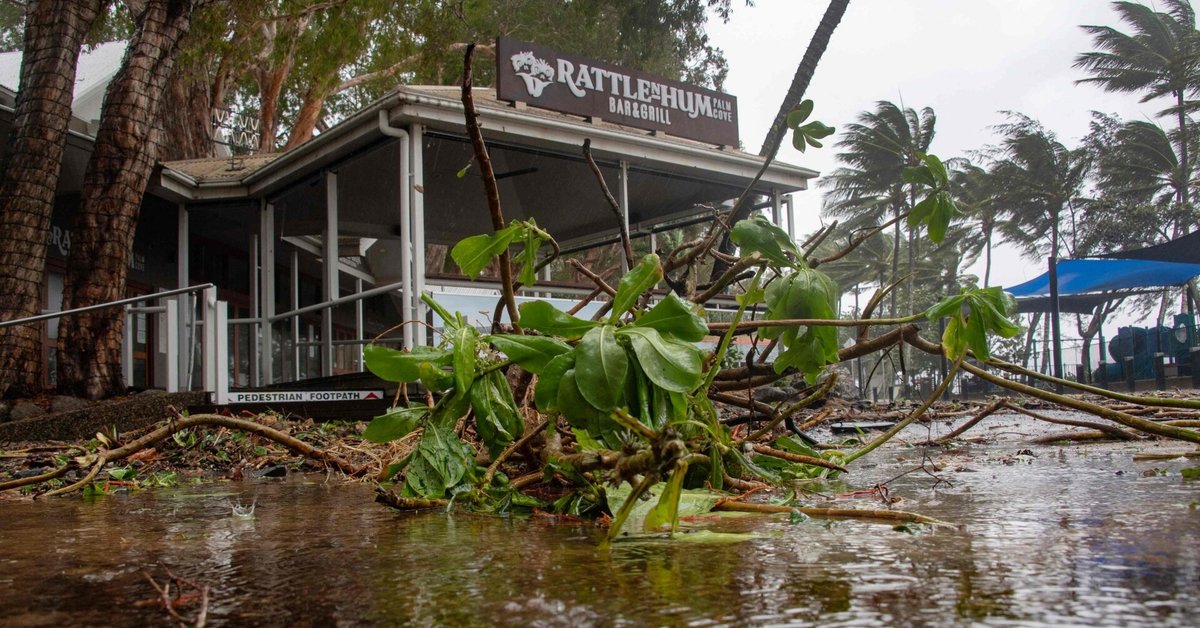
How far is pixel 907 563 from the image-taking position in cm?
125

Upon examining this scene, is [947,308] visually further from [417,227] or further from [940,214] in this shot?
[417,227]

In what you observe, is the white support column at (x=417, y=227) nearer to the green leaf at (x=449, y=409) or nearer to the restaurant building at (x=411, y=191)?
the restaurant building at (x=411, y=191)

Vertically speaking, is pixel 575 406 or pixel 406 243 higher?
pixel 406 243

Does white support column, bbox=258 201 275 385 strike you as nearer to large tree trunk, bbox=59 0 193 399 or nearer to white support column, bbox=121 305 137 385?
white support column, bbox=121 305 137 385

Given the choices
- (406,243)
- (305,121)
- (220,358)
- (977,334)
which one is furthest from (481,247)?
(305,121)

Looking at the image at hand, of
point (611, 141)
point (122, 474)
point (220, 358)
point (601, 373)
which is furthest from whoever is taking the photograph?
point (611, 141)

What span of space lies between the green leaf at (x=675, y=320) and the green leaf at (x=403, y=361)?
52cm

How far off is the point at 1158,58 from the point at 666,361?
149ft

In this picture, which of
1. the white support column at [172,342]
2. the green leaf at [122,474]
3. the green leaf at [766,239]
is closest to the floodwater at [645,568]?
the green leaf at [766,239]

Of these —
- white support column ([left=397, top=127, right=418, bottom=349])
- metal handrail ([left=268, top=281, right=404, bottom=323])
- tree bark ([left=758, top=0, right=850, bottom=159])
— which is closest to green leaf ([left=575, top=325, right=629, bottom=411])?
white support column ([left=397, top=127, right=418, bottom=349])

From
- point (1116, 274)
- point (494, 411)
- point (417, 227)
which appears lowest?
point (494, 411)

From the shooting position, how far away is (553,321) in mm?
1741

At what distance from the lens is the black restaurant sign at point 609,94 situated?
30.9 ft

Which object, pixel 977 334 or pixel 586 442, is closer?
pixel 977 334
